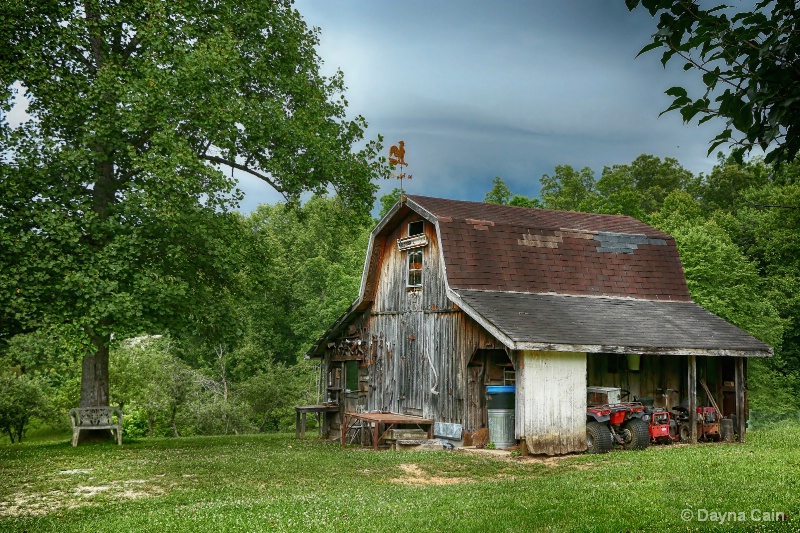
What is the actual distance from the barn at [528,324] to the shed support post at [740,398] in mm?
40

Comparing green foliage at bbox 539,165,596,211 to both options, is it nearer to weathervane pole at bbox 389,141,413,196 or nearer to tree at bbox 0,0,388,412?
weathervane pole at bbox 389,141,413,196

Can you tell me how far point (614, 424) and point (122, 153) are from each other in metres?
15.0

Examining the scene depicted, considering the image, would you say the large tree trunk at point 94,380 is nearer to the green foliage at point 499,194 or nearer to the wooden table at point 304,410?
the wooden table at point 304,410

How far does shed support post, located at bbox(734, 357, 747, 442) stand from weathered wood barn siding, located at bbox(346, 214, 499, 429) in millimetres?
7235

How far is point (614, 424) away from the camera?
19078 mm

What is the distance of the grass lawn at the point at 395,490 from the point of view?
980 cm

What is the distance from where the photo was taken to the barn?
1855cm

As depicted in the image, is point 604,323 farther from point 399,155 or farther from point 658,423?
point 399,155

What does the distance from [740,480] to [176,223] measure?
47.2 feet

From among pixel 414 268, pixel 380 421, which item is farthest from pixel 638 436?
pixel 414 268

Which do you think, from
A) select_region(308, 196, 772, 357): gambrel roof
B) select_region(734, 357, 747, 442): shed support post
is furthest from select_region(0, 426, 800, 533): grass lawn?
select_region(308, 196, 772, 357): gambrel roof

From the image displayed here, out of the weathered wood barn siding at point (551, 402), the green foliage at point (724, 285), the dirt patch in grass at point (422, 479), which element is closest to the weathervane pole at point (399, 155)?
the weathered wood barn siding at point (551, 402)

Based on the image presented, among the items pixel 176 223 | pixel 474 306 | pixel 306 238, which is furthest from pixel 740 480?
pixel 306 238

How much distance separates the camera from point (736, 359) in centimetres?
2169
